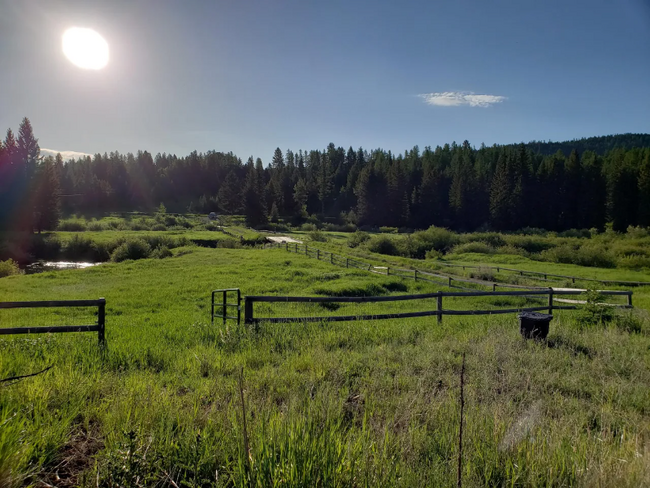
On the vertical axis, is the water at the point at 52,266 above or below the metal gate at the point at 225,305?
below

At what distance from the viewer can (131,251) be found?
41.3 meters

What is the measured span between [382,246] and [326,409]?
4769cm

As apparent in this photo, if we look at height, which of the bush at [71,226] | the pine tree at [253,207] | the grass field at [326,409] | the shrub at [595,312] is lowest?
the shrub at [595,312]

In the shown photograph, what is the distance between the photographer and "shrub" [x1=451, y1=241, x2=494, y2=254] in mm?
51625

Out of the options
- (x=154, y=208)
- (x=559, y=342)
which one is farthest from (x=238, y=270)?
(x=154, y=208)

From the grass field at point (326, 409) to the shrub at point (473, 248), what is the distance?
148ft

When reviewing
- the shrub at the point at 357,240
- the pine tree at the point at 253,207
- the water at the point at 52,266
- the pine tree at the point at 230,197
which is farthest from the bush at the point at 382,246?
the pine tree at the point at 230,197

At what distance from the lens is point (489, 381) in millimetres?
5363

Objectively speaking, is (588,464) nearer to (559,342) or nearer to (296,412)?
(296,412)

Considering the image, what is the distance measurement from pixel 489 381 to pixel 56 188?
73075 mm

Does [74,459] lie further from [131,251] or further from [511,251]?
[511,251]

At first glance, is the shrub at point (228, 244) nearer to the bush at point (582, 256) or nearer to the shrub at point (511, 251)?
the shrub at point (511, 251)

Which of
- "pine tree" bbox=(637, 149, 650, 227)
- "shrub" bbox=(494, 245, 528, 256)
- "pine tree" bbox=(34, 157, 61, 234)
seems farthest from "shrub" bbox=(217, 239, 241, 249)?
"pine tree" bbox=(637, 149, 650, 227)

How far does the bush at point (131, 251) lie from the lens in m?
40.8
